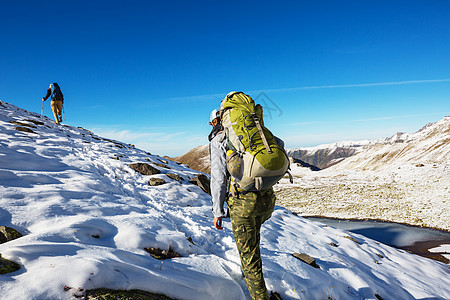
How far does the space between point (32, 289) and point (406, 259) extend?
584 inches

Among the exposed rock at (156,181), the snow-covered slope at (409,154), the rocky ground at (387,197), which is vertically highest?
the snow-covered slope at (409,154)

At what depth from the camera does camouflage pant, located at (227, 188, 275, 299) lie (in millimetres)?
3760

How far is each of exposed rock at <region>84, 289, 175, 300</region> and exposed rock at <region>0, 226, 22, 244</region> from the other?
271cm

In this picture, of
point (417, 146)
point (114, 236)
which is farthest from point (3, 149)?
point (417, 146)

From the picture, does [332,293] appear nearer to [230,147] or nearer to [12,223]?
[230,147]

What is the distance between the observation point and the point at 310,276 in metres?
6.03

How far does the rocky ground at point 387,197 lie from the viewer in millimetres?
24578

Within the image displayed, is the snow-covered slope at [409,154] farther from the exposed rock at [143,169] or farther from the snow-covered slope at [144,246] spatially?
the exposed rock at [143,169]

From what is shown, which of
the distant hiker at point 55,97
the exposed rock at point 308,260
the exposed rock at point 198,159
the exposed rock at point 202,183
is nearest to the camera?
the exposed rock at point 308,260

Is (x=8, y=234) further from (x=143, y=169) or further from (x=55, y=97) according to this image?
(x=55, y=97)

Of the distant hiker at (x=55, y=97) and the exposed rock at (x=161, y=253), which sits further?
the distant hiker at (x=55, y=97)

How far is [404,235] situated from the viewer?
66.0 ft

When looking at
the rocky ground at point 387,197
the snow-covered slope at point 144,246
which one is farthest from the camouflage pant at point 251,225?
the rocky ground at point 387,197

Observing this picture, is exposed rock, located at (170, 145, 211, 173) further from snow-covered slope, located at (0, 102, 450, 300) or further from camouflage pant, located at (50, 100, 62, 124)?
snow-covered slope, located at (0, 102, 450, 300)
